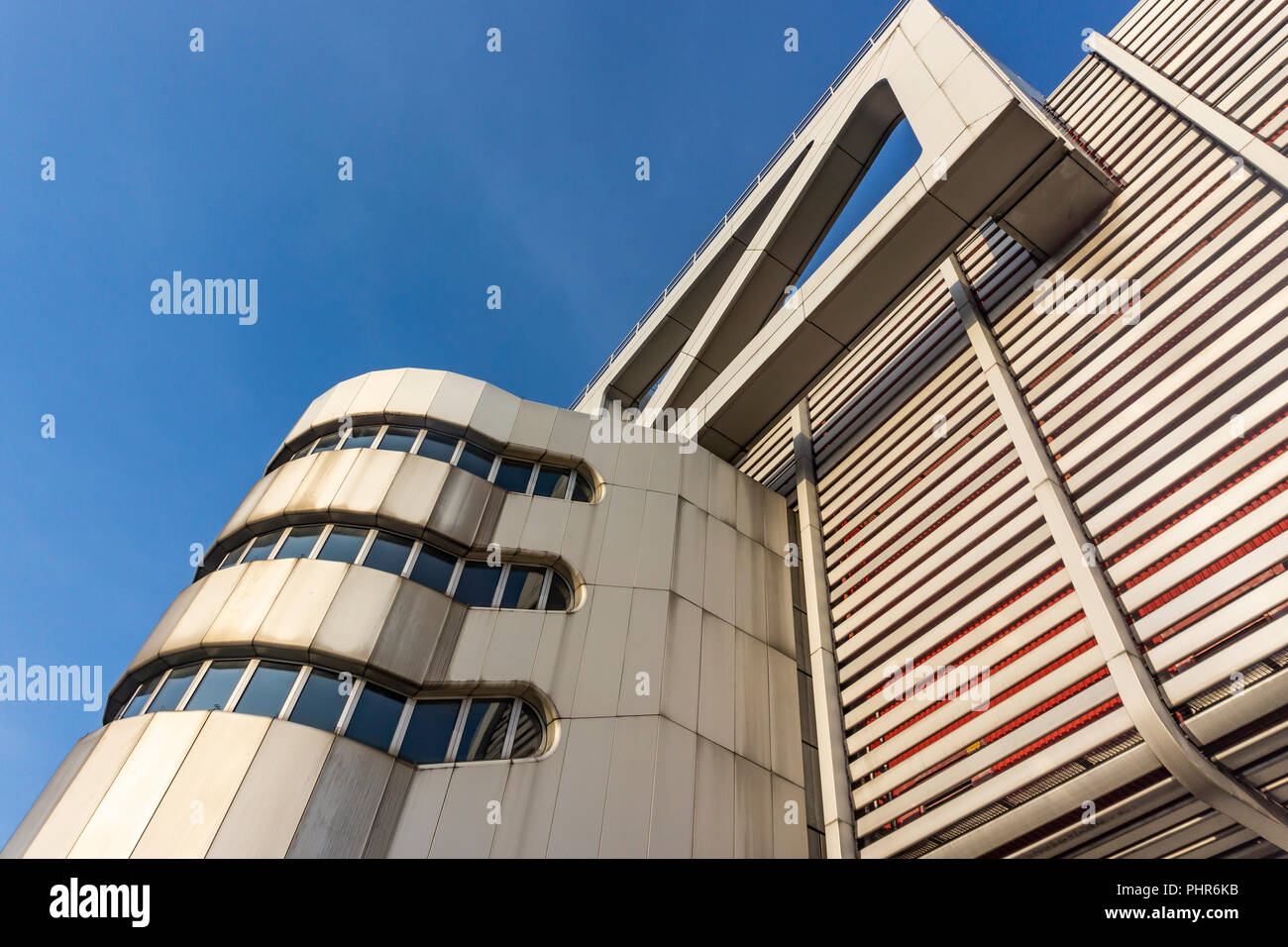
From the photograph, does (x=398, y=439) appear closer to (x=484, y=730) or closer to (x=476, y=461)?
(x=476, y=461)

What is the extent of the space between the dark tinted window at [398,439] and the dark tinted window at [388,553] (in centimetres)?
229

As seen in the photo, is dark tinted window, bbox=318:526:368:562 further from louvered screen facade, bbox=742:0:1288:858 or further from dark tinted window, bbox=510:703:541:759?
louvered screen facade, bbox=742:0:1288:858

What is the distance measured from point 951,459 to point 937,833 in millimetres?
6840

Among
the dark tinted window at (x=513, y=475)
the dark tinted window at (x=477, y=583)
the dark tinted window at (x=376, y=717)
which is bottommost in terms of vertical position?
the dark tinted window at (x=376, y=717)

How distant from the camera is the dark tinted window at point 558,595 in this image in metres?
14.7

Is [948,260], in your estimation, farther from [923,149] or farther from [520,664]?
[520,664]

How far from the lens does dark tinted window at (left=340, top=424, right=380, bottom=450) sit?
53.5ft

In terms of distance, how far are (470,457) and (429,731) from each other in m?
6.28

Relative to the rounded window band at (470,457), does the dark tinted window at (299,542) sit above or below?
below

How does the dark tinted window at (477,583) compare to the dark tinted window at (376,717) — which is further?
the dark tinted window at (477,583)

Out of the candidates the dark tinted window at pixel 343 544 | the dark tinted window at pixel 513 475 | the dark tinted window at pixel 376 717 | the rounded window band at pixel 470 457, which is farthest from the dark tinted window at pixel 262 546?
the dark tinted window at pixel 513 475

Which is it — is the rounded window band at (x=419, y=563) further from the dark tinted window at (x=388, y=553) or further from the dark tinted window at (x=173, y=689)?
the dark tinted window at (x=173, y=689)

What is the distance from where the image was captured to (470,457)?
1653cm

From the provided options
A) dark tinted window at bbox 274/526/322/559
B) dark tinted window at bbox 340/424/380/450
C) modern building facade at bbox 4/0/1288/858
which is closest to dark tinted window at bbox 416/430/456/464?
modern building facade at bbox 4/0/1288/858
